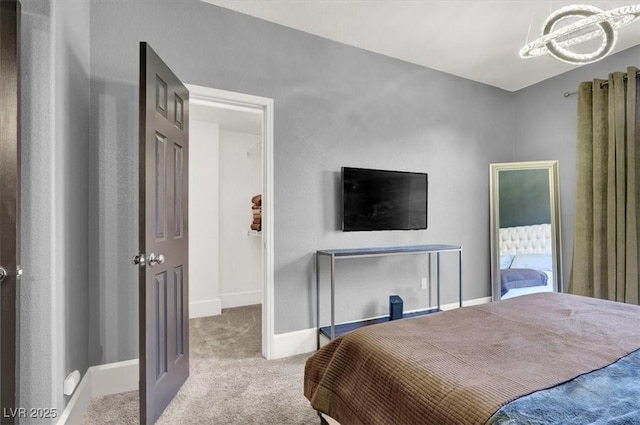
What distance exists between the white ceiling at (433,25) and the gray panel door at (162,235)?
1032mm

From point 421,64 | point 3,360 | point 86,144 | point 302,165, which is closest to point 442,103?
point 421,64

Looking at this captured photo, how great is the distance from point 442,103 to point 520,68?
922mm

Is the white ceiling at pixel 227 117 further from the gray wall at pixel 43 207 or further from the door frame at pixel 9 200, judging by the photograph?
the door frame at pixel 9 200

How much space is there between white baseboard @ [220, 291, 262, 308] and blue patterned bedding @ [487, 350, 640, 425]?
370cm

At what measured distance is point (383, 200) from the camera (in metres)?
3.16

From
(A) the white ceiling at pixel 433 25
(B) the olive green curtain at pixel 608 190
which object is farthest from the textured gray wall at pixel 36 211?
(B) the olive green curtain at pixel 608 190

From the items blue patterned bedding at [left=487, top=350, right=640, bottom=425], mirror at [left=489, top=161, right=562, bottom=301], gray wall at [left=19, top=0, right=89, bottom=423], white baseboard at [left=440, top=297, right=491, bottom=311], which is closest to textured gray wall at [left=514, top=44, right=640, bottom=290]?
mirror at [left=489, top=161, right=562, bottom=301]

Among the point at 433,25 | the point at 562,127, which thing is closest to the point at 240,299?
the point at 433,25

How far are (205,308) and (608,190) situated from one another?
4343mm

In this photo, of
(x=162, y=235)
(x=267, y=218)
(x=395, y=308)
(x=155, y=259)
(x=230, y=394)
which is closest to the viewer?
(x=155, y=259)

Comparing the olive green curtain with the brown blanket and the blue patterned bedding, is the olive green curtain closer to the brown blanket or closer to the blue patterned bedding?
the brown blanket

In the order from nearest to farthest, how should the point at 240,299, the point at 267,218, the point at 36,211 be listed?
the point at 36,211 < the point at 267,218 < the point at 240,299

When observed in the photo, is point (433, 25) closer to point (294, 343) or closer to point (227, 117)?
point (227, 117)

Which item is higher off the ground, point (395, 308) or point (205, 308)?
point (395, 308)
